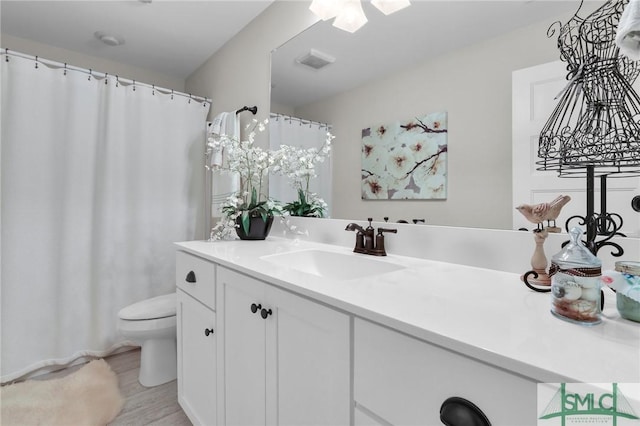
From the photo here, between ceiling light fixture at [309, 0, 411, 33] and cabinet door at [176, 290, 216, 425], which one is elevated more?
ceiling light fixture at [309, 0, 411, 33]

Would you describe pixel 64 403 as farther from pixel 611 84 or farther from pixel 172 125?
pixel 611 84

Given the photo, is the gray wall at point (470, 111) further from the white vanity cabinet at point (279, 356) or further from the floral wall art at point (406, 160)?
Answer: the white vanity cabinet at point (279, 356)

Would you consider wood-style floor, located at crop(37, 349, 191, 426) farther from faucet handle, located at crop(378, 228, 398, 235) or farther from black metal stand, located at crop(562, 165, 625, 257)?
black metal stand, located at crop(562, 165, 625, 257)

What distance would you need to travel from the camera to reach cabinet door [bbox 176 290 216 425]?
1227 millimetres

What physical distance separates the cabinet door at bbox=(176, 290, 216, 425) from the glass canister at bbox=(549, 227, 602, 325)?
109 centimetres

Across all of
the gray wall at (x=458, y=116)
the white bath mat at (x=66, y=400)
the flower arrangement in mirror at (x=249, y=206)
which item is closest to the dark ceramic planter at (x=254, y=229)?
the flower arrangement in mirror at (x=249, y=206)

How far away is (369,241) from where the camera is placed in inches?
50.9

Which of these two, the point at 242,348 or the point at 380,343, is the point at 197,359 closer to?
→ the point at 242,348

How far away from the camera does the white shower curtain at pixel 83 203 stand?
190 cm

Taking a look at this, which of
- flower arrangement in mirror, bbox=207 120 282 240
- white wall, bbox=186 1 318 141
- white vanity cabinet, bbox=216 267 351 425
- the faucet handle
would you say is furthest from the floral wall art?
white wall, bbox=186 1 318 141

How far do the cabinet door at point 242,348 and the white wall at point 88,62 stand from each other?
8.27ft

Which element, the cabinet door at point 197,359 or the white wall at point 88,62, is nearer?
the cabinet door at point 197,359

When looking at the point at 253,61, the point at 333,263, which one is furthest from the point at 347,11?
the point at 333,263

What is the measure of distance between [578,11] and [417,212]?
75cm
